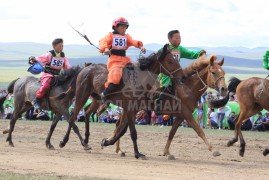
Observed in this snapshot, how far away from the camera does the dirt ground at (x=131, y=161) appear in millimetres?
10703

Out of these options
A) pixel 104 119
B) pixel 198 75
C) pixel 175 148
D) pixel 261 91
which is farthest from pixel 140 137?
pixel 104 119

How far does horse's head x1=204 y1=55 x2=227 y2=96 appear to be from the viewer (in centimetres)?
1278

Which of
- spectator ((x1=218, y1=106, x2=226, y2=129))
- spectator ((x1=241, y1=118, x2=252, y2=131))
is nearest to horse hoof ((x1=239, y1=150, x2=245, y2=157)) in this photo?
spectator ((x1=241, y1=118, x2=252, y2=131))

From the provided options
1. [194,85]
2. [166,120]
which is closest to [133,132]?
[194,85]

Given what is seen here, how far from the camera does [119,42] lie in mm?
13484

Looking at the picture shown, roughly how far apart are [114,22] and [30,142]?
15.3 ft

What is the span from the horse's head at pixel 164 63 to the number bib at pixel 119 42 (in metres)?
0.65

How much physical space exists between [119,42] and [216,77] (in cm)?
216

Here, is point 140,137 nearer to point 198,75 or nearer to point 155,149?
point 155,149

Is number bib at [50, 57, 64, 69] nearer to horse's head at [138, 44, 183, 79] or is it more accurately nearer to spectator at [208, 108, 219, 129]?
horse's head at [138, 44, 183, 79]

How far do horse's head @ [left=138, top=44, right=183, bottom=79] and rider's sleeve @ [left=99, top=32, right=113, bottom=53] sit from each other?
2.79 ft

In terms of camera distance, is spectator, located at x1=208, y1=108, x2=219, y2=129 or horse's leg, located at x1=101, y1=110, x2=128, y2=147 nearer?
horse's leg, located at x1=101, y1=110, x2=128, y2=147

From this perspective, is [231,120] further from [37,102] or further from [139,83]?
[139,83]

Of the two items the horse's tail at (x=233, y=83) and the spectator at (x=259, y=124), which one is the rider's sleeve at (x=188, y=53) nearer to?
the horse's tail at (x=233, y=83)
